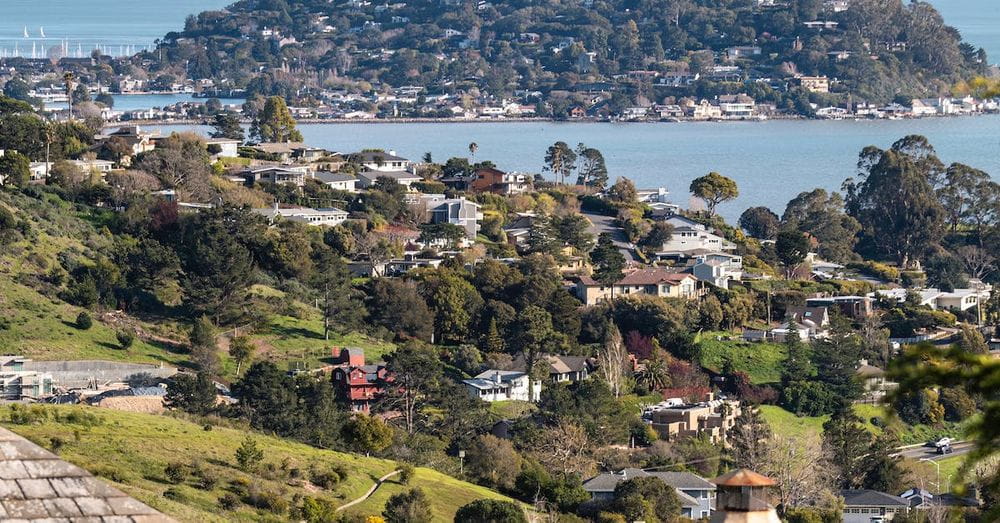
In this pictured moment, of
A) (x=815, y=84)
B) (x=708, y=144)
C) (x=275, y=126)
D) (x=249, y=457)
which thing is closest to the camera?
(x=249, y=457)

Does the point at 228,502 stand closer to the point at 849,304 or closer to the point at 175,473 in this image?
the point at 175,473

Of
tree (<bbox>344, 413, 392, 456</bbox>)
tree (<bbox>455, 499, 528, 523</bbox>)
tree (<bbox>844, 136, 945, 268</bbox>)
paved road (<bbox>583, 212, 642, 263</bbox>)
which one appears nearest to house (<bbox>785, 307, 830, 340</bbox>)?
paved road (<bbox>583, 212, 642, 263</bbox>)

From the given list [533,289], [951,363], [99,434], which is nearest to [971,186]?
→ [533,289]

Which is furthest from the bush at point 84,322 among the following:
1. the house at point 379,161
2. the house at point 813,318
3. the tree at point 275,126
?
the tree at point 275,126

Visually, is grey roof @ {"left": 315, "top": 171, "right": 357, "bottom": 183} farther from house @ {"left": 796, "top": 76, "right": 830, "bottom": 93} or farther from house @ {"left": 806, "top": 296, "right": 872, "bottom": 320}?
house @ {"left": 796, "top": 76, "right": 830, "bottom": 93}

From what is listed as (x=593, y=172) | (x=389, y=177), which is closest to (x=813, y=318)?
(x=389, y=177)

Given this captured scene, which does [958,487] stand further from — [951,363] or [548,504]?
[548,504]

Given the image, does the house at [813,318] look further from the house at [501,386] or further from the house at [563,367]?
the house at [501,386]
